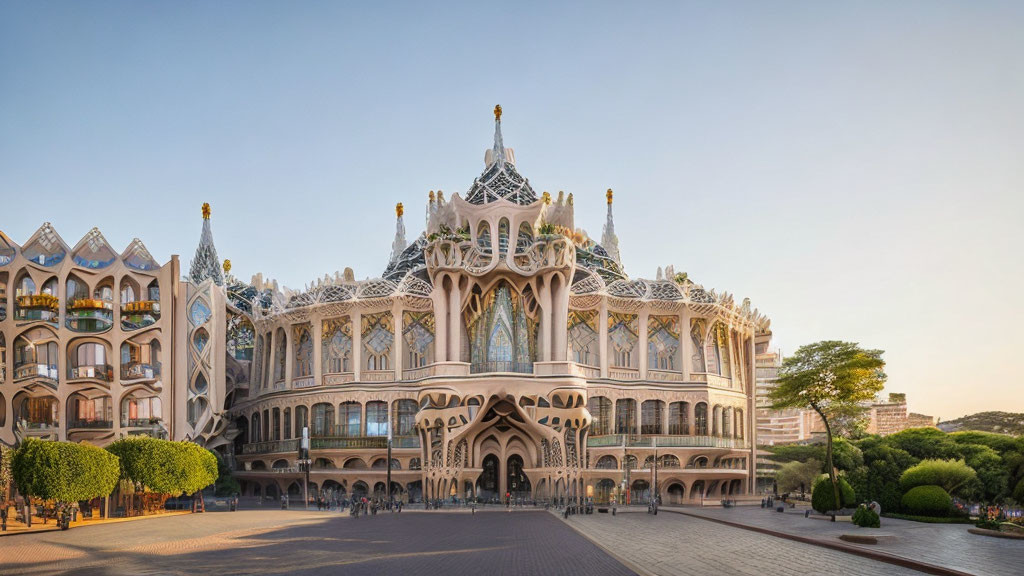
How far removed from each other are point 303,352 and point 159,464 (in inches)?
1111

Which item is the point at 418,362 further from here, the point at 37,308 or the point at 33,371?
the point at 37,308

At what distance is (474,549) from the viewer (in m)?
33.8

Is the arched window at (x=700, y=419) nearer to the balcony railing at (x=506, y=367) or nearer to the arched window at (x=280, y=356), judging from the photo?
the balcony railing at (x=506, y=367)

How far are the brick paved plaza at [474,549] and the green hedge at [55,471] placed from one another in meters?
3.09

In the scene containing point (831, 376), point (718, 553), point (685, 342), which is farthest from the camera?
point (685, 342)

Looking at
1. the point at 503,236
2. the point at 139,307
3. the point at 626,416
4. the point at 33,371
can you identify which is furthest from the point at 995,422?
the point at 33,371

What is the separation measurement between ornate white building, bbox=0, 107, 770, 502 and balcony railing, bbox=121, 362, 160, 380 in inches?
8.1

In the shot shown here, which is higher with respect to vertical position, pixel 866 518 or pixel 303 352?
pixel 303 352

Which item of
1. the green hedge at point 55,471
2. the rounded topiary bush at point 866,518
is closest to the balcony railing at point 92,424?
the green hedge at point 55,471

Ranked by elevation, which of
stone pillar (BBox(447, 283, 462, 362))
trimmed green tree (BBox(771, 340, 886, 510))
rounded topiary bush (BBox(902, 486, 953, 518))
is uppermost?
stone pillar (BBox(447, 283, 462, 362))

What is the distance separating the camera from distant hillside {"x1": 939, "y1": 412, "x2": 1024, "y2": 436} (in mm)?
75875

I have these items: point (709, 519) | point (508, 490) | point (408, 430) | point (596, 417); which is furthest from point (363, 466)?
point (709, 519)

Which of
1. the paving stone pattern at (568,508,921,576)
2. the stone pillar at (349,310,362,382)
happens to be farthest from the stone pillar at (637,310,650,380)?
the paving stone pattern at (568,508,921,576)

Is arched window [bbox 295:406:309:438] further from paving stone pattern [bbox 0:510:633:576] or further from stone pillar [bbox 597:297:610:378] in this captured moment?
paving stone pattern [bbox 0:510:633:576]
